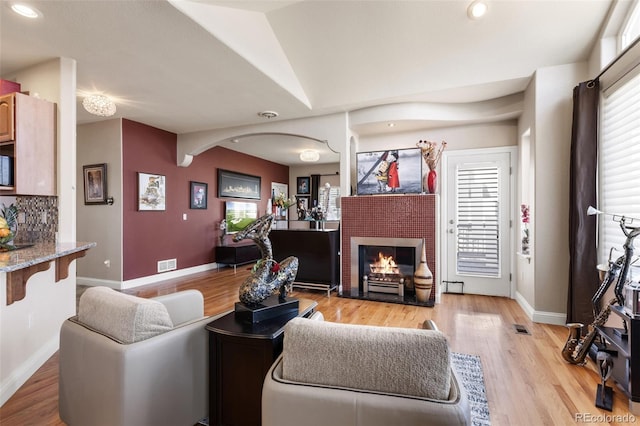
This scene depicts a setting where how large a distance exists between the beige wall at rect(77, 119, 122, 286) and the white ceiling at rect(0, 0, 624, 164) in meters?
0.68

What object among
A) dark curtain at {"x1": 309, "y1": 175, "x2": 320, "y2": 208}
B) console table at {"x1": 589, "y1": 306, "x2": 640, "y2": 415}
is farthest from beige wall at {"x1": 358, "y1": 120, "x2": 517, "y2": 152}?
dark curtain at {"x1": 309, "y1": 175, "x2": 320, "y2": 208}

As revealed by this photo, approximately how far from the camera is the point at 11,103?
253 centimetres

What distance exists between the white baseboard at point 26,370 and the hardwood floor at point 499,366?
0.13ft

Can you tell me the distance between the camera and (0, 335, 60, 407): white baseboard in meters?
1.98

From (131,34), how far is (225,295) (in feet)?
10.6

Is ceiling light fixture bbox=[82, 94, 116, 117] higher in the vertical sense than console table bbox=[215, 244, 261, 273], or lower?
higher

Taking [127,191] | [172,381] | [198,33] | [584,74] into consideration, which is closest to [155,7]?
[198,33]

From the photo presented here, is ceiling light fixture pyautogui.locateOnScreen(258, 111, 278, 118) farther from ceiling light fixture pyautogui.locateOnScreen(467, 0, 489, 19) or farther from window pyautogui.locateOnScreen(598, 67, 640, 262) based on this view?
window pyautogui.locateOnScreen(598, 67, 640, 262)

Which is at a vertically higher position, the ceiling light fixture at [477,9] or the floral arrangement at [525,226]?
the ceiling light fixture at [477,9]

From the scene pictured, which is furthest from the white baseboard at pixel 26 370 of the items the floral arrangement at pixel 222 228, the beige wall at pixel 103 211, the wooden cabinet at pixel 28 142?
the floral arrangement at pixel 222 228

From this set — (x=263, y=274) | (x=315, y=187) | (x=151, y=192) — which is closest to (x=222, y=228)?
(x=151, y=192)

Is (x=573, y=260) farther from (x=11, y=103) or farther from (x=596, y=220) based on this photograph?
(x=11, y=103)

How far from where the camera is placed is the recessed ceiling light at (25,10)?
84.7 inches

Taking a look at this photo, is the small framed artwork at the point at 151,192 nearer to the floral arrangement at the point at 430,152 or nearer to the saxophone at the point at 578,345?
the floral arrangement at the point at 430,152
